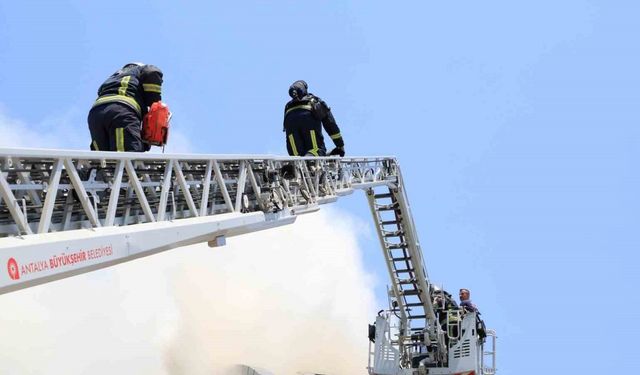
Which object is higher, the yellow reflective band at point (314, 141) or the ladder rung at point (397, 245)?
the yellow reflective band at point (314, 141)

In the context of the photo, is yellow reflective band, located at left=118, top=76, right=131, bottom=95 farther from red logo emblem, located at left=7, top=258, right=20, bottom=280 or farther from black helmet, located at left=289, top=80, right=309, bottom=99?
black helmet, located at left=289, top=80, right=309, bottom=99

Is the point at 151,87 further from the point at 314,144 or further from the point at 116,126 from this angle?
the point at 314,144

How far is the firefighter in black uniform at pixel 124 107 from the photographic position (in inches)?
377

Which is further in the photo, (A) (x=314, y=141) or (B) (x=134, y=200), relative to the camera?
(A) (x=314, y=141)

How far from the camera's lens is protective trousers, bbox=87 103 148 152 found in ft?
31.4

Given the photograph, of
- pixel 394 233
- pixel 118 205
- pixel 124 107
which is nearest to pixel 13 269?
pixel 118 205

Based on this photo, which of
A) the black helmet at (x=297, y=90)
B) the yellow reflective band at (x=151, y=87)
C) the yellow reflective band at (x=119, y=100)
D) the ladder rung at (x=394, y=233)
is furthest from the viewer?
the ladder rung at (x=394, y=233)

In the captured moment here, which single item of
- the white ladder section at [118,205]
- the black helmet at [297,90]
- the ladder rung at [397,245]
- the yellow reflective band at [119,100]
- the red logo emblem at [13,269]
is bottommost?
the red logo emblem at [13,269]

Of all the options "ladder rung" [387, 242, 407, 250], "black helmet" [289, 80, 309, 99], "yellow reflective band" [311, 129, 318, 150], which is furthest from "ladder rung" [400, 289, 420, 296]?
"black helmet" [289, 80, 309, 99]

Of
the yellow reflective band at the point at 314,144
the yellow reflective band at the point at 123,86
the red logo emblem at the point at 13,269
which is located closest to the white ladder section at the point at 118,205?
the red logo emblem at the point at 13,269

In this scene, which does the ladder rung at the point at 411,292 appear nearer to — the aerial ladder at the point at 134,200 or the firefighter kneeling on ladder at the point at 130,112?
the aerial ladder at the point at 134,200

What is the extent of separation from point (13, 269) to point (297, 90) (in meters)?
8.82

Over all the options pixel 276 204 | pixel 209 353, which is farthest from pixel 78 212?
pixel 209 353

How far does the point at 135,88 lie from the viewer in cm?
978
